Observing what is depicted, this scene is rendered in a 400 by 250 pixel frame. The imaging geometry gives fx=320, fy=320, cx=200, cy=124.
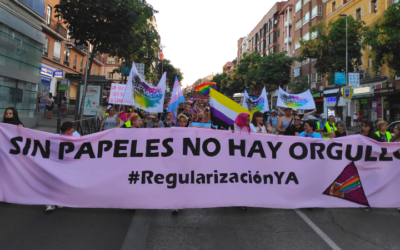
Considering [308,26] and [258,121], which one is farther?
[308,26]

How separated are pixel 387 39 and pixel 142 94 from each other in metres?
18.6

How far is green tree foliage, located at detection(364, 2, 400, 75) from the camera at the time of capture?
779 inches

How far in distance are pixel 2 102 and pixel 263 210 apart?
11.5 metres

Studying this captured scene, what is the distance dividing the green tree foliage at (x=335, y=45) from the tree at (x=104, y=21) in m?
20.8

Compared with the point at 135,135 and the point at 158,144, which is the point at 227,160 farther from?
the point at 135,135

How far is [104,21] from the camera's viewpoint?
1292 cm

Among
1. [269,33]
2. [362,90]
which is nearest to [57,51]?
[362,90]

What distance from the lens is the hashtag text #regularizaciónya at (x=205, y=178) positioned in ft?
16.4

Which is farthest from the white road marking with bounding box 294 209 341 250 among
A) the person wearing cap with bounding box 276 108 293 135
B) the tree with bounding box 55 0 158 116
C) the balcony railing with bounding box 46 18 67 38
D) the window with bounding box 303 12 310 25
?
the window with bounding box 303 12 310 25

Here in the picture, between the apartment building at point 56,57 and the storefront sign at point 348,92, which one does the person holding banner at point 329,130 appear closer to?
the storefront sign at point 348,92

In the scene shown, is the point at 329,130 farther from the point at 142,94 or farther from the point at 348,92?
the point at 348,92

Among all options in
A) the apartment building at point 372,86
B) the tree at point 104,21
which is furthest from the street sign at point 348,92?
the tree at point 104,21

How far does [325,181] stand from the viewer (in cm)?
525

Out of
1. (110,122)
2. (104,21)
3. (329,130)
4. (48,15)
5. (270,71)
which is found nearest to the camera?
(329,130)
